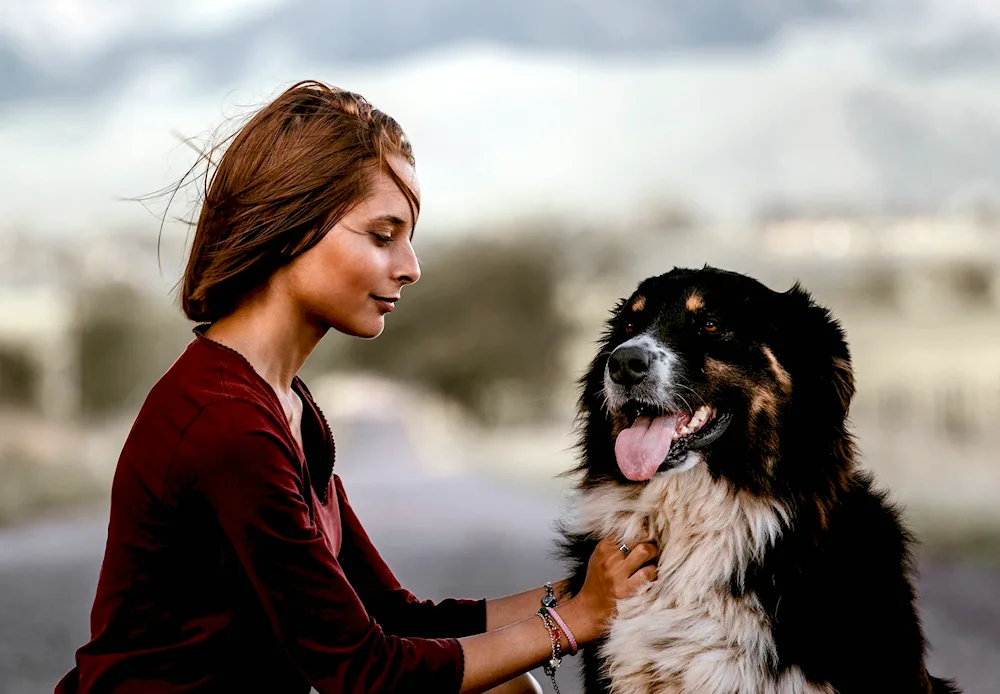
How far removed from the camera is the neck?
1.81 m

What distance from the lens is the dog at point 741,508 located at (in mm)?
1896

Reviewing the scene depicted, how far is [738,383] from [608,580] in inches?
19.7

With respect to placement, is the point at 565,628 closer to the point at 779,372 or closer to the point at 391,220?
the point at 779,372

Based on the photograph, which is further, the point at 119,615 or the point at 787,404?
the point at 787,404

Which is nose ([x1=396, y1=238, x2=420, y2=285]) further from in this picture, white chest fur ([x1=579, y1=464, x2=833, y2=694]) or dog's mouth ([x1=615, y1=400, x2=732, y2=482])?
white chest fur ([x1=579, y1=464, x2=833, y2=694])

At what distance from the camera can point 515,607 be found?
216 cm

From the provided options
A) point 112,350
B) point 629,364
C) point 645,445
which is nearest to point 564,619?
point 645,445

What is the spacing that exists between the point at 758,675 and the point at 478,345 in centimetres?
547

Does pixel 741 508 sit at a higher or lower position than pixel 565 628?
higher

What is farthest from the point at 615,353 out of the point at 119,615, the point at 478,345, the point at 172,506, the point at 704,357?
the point at 478,345

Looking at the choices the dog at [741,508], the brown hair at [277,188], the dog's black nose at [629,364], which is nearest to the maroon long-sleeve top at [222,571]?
the brown hair at [277,188]

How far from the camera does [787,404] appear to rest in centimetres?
206

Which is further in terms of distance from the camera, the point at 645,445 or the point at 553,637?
the point at 645,445

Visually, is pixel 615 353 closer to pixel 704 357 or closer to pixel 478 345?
pixel 704 357
